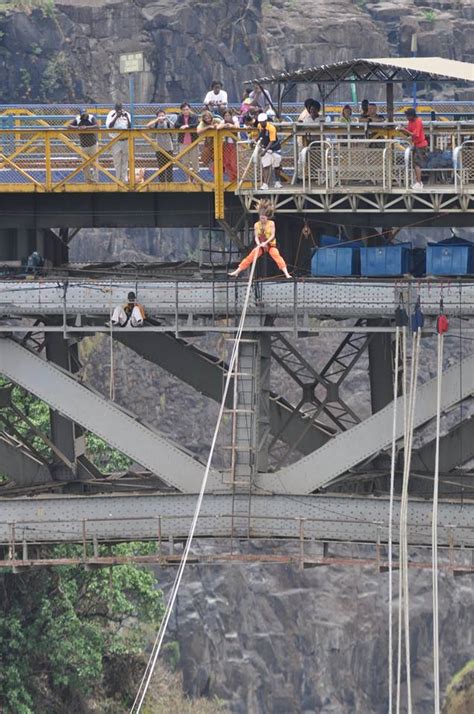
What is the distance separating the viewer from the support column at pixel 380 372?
48.1m

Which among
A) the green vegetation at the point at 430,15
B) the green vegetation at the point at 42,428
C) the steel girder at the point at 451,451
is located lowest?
the green vegetation at the point at 42,428

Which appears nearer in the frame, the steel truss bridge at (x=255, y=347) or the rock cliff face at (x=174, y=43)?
the steel truss bridge at (x=255, y=347)

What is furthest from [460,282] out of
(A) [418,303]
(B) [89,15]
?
(B) [89,15]

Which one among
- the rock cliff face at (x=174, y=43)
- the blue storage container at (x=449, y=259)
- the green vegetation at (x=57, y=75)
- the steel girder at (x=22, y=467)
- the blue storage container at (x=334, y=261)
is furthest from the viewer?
the green vegetation at (x=57, y=75)

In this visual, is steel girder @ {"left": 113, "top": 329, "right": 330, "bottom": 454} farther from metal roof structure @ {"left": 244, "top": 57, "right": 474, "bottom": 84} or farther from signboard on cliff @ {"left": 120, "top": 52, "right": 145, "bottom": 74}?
signboard on cliff @ {"left": 120, "top": 52, "right": 145, "bottom": 74}

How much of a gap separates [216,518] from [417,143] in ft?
27.6

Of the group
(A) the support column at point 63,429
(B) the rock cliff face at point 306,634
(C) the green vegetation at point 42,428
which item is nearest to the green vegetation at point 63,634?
(C) the green vegetation at point 42,428

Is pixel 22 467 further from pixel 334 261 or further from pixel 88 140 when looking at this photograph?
pixel 334 261

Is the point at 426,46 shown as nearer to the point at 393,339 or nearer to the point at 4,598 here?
the point at 4,598

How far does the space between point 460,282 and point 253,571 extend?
6071cm

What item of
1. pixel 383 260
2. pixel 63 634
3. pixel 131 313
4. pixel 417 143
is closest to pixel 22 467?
pixel 131 313

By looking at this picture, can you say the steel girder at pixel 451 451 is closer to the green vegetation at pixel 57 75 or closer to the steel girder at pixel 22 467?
the steel girder at pixel 22 467

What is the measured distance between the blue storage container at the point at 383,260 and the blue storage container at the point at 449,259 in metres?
0.58

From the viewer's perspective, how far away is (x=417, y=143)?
44406 millimetres
